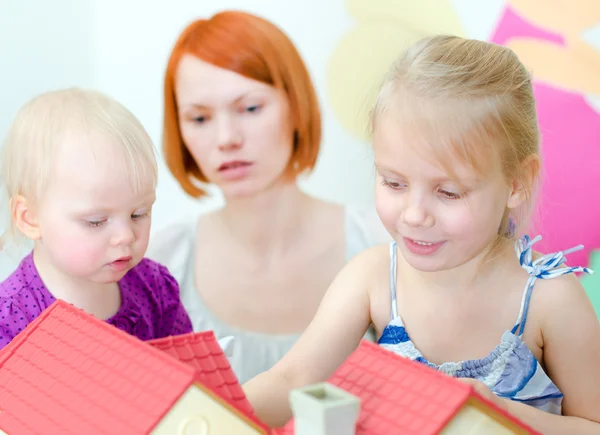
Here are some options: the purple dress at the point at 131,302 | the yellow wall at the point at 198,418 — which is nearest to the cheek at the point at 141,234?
the purple dress at the point at 131,302

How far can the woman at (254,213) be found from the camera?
1463mm

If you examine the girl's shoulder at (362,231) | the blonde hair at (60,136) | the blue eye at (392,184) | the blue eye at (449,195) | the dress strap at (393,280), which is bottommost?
the girl's shoulder at (362,231)

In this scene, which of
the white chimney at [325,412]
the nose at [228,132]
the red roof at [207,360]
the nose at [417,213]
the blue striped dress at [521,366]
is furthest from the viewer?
the nose at [228,132]

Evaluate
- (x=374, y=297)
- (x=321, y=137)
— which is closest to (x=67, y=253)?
(x=374, y=297)

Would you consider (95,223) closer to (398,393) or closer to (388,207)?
(388,207)

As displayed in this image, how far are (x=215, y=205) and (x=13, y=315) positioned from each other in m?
0.54

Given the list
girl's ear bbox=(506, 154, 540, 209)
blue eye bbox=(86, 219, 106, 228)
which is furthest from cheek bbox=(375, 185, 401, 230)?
blue eye bbox=(86, 219, 106, 228)

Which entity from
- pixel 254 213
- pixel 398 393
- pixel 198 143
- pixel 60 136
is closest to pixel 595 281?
pixel 254 213

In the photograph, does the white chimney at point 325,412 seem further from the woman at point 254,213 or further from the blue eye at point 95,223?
the woman at point 254,213

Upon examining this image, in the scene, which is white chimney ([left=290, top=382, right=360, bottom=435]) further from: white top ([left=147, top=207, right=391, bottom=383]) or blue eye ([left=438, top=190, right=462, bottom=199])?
white top ([left=147, top=207, right=391, bottom=383])

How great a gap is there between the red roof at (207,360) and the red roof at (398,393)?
67mm

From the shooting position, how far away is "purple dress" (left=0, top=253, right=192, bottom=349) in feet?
3.59

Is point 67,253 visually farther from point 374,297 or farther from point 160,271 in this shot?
point 374,297

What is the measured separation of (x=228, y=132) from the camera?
1431 mm
